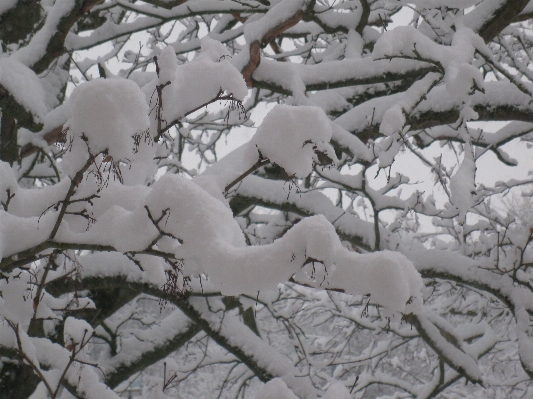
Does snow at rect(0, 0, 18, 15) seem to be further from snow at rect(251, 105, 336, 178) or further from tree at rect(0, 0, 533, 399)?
snow at rect(251, 105, 336, 178)

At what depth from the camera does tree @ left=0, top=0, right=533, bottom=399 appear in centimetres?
108

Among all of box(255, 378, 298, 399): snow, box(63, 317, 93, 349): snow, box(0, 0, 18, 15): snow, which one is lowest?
box(255, 378, 298, 399): snow

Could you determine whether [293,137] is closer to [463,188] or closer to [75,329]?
[463,188]

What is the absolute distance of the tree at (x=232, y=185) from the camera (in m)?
1.08

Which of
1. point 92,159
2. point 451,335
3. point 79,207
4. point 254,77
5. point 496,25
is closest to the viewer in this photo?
point 92,159

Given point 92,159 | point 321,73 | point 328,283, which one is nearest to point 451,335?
point 321,73

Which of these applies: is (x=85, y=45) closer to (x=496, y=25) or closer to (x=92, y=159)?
(x=496, y=25)

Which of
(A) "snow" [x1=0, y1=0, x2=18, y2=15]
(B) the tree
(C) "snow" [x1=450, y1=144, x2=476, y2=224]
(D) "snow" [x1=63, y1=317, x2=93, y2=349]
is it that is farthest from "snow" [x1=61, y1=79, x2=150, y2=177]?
(A) "snow" [x1=0, y1=0, x2=18, y2=15]

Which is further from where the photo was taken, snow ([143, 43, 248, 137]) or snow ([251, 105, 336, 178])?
snow ([143, 43, 248, 137])

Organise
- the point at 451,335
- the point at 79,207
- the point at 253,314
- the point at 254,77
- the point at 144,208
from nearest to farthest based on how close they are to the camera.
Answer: the point at 144,208
the point at 79,207
the point at 254,77
the point at 451,335
the point at 253,314

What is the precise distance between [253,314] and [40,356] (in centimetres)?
242

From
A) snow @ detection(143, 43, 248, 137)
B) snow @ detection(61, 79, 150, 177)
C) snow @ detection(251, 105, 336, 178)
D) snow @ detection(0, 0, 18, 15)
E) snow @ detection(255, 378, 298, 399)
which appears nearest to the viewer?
snow @ detection(61, 79, 150, 177)

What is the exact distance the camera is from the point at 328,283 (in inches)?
40.3

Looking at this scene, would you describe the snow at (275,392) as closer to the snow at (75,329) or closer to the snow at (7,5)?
the snow at (75,329)
